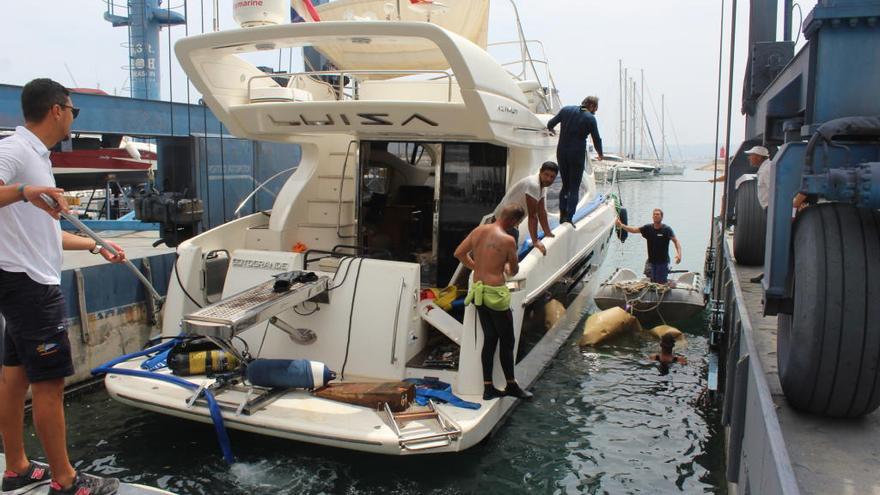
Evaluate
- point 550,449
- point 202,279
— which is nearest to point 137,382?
point 202,279

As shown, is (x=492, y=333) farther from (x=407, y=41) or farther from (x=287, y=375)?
(x=407, y=41)

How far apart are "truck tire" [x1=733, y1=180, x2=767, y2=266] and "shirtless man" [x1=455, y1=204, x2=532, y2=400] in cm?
385

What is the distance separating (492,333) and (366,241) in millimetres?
3144

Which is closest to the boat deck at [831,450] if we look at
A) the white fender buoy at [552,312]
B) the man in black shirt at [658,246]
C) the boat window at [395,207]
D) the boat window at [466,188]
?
the white fender buoy at [552,312]

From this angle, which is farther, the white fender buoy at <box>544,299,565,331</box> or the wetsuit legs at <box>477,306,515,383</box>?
the white fender buoy at <box>544,299,565,331</box>

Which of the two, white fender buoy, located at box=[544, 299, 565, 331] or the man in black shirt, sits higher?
the man in black shirt

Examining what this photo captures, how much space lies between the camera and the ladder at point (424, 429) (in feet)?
14.8

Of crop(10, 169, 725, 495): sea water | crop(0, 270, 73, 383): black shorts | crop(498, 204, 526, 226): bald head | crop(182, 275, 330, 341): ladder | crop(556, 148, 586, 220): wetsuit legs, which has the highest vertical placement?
crop(556, 148, 586, 220): wetsuit legs

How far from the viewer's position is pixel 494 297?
5203 millimetres

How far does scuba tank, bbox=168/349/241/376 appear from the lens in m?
5.43

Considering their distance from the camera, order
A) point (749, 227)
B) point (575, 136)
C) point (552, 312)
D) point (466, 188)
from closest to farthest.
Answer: point (466, 188)
point (552, 312)
point (575, 136)
point (749, 227)

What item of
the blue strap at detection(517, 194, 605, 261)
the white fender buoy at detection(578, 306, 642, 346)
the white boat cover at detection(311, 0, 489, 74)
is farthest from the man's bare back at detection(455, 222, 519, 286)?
the white boat cover at detection(311, 0, 489, 74)

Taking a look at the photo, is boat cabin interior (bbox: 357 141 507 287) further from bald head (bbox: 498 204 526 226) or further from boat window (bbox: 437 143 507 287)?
bald head (bbox: 498 204 526 226)

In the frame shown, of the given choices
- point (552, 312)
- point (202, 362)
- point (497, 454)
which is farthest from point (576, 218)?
point (202, 362)
